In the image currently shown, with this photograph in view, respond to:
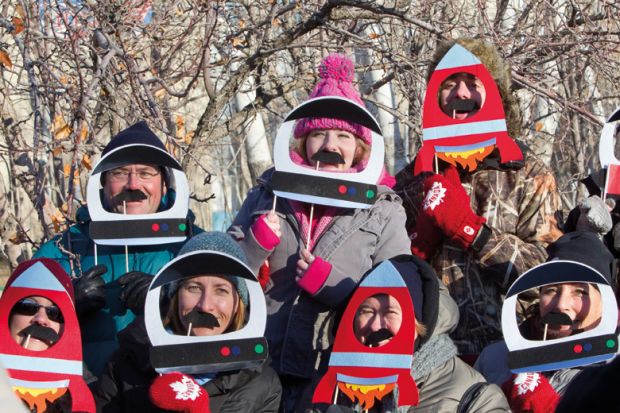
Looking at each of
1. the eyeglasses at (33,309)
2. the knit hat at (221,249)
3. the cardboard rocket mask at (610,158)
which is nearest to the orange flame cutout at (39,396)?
the eyeglasses at (33,309)

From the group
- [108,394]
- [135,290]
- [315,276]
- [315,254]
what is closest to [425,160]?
[315,254]

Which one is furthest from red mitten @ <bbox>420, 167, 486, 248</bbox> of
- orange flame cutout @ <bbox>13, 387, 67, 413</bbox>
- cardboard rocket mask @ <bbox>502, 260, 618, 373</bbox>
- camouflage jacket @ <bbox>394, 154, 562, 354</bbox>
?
orange flame cutout @ <bbox>13, 387, 67, 413</bbox>

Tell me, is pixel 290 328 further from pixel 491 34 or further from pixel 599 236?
pixel 491 34

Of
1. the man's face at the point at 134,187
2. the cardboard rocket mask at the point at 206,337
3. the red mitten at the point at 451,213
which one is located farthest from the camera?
the man's face at the point at 134,187

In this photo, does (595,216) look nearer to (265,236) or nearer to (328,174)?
(328,174)

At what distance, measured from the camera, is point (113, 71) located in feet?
16.9

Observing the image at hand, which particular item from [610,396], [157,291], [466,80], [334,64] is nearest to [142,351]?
[157,291]

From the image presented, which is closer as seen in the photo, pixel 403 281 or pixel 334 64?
pixel 403 281

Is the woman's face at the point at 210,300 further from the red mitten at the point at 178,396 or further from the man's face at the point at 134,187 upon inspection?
the man's face at the point at 134,187

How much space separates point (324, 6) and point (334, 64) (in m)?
1.60

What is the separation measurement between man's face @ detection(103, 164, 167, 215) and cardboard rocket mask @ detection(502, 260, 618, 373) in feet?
4.73

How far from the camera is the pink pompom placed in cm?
406

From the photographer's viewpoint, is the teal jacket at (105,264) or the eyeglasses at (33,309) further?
the teal jacket at (105,264)

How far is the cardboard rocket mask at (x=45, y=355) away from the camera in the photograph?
11.3 ft
